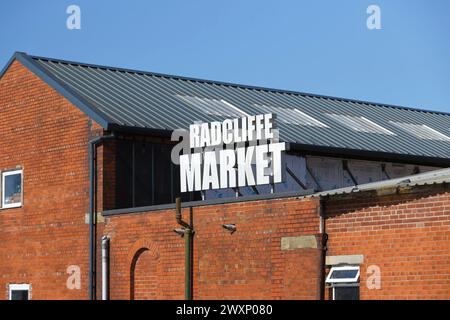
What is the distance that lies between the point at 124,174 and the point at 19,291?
5.18 metres

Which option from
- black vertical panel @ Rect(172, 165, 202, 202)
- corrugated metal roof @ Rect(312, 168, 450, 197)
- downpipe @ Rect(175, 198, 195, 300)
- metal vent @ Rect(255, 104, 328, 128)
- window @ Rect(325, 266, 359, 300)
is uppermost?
metal vent @ Rect(255, 104, 328, 128)

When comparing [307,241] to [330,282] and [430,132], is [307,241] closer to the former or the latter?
[330,282]

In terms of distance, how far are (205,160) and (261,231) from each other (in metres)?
5.09

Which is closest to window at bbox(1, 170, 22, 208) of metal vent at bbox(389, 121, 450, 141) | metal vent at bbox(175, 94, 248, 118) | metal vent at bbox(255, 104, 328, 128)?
metal vent at bbox(175, 94, 248, 118)

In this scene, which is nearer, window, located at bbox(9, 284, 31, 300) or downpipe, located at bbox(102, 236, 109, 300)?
downpipe, located at bbox(102, 236, 109, 300)

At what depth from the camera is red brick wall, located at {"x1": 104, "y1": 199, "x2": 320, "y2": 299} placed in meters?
22.6

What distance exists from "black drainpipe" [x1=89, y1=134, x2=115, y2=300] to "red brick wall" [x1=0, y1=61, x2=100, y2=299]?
0.37 meters

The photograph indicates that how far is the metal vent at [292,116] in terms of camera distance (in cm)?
3466

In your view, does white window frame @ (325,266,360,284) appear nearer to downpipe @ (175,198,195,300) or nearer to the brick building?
the brick building

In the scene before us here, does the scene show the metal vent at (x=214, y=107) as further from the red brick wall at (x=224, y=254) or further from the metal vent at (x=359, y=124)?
the red brick wall at (x=224, y=254)

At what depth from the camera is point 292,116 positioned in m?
35.6

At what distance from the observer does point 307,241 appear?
22391 millimetres

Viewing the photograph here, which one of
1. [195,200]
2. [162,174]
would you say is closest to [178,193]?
[195,200]
